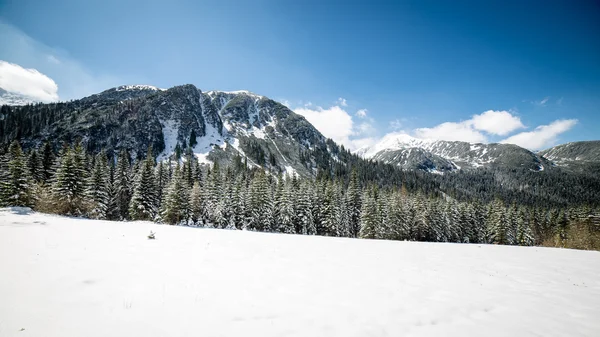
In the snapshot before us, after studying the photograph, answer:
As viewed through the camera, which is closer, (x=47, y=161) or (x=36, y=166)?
(x=36, y=166)

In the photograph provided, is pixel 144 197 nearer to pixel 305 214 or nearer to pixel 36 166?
pixel 36 166

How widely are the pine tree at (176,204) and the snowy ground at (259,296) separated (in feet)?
99.7

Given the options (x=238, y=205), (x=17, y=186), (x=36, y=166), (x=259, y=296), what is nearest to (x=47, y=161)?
(x=36, y=166)

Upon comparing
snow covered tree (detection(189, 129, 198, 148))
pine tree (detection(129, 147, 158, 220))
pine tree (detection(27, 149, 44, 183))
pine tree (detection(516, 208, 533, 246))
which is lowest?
pine tree (detection(516, 208, 533, 246))

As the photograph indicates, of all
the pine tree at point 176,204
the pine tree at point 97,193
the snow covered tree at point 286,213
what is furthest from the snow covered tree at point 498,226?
the pine tree at point 97,193

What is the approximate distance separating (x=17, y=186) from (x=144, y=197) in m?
15.7

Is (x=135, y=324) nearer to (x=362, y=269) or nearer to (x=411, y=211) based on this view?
(x=362, y=269)

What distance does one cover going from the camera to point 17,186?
31.3 m

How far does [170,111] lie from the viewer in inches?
7800

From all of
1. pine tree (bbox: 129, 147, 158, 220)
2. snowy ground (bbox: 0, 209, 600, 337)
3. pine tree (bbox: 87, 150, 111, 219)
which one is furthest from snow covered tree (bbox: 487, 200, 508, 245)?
pine tree (bbox: 87, 150, 111, 219)

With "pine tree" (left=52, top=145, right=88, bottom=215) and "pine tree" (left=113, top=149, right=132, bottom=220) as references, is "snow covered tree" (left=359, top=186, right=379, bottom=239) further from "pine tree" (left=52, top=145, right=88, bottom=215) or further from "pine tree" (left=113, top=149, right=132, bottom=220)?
"pine tree" (left=113, top=149, right=132, bottom=220)

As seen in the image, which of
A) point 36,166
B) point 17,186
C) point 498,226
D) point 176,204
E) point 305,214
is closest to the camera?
point 17,186

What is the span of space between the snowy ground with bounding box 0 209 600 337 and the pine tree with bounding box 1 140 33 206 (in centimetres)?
2517

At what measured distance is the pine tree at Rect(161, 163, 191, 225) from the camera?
143 feet
